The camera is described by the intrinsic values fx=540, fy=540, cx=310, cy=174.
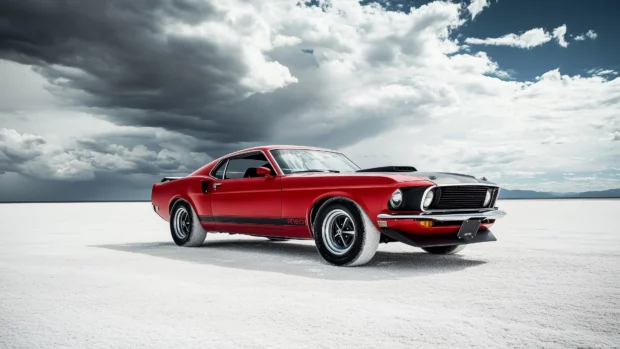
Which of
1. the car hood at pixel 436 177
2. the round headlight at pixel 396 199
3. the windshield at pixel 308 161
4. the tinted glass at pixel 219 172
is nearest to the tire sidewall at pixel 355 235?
the round headlight at pixel 396 199

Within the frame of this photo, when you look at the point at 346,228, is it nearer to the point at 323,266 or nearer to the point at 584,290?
the point at 323,266

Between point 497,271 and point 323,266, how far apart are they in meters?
1.82

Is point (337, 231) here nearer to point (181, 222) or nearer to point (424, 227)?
point (424, 227)

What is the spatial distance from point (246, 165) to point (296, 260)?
187 cm

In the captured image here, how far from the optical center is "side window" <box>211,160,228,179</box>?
8.04m

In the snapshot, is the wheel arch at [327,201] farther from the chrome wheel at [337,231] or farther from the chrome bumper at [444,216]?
the chrome bumper at [444,216]

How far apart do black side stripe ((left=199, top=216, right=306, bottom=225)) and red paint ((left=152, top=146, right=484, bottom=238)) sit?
0.06ft

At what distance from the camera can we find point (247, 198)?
283 inches

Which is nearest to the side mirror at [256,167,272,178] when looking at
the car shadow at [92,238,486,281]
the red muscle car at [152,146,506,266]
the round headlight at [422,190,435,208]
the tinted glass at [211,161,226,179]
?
the red muscle car at [152,146,506,266]

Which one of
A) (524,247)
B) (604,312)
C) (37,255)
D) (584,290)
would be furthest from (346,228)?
(37,255)

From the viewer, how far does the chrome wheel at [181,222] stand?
855 centimetres

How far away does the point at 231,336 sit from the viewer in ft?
10.1

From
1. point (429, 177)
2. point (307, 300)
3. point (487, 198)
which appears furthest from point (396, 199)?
point (307, 300)

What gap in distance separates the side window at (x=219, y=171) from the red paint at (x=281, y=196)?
10cm
